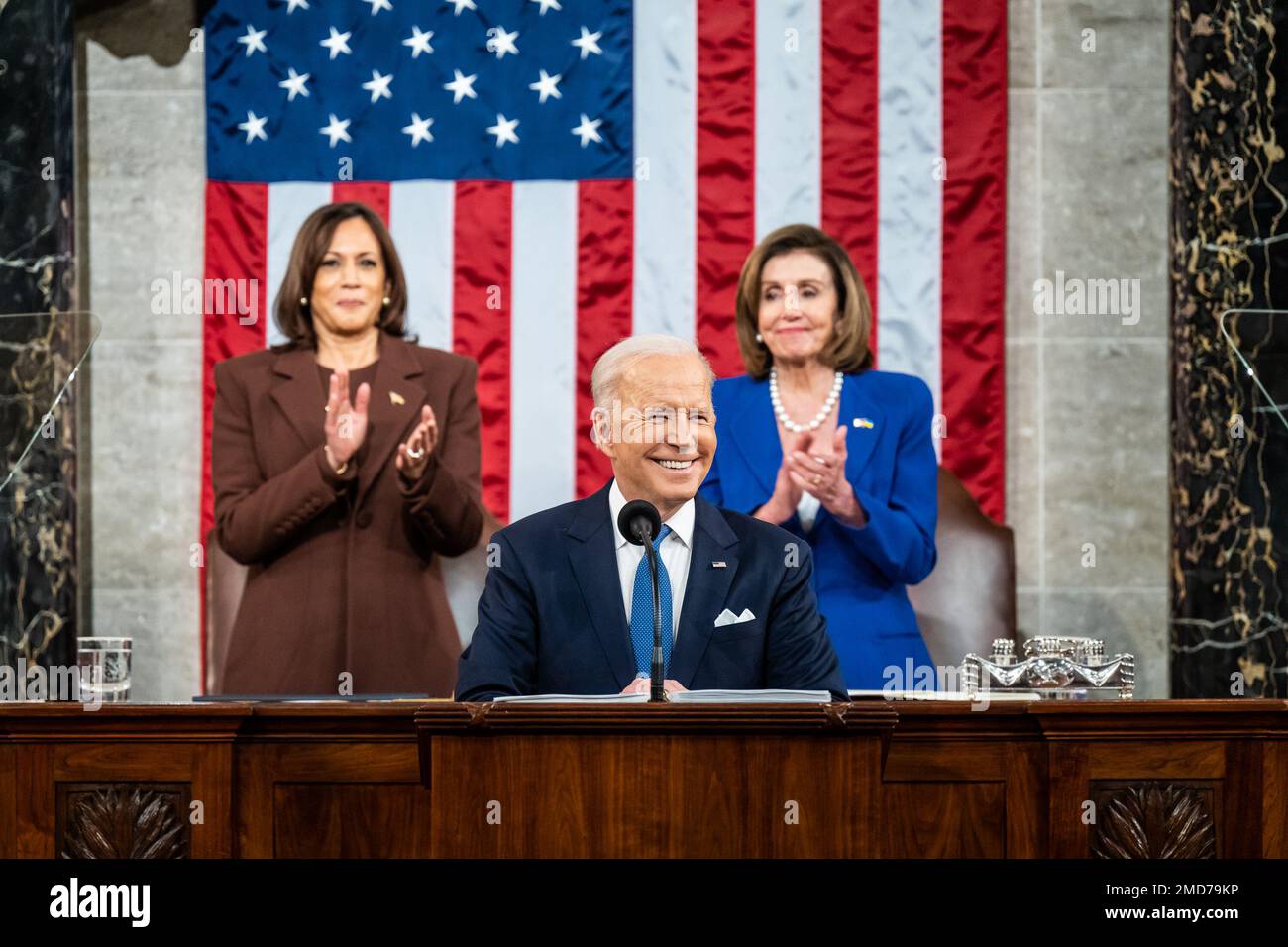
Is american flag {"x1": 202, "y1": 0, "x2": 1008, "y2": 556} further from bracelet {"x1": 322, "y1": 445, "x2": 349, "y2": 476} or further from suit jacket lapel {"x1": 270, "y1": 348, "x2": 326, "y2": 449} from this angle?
bracelet {"x1": 322, "y1": 445, "x2": 349, "y2": 476}

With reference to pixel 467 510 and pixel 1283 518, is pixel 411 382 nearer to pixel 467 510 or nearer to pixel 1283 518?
pixel 467 510

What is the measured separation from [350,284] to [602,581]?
103 inches

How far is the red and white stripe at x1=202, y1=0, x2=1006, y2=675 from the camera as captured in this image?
6.19m

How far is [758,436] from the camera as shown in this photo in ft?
18.9

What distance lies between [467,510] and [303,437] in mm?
668

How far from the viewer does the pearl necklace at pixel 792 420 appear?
574cm

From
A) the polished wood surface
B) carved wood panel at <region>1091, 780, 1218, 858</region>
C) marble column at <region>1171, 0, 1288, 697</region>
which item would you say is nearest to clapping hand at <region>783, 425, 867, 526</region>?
marble column at <region>1171, 0, 1288, 697</region>

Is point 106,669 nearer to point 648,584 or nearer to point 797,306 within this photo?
point 648,584

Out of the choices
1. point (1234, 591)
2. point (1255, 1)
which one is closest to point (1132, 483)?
point (1234, 591)

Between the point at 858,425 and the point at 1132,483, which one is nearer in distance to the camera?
the point at 858,425

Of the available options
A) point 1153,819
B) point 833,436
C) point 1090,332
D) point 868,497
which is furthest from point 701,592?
point 1090,332

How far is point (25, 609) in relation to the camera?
19.4 feet

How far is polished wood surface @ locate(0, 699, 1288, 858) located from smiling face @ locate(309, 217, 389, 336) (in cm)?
253
